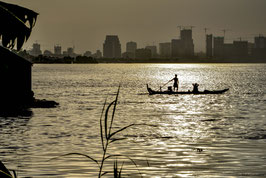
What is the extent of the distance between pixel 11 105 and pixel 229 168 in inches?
1167

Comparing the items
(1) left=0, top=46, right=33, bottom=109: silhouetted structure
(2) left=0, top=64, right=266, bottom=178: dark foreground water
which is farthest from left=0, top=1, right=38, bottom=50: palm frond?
(1) left=0, top=46, right=33, bottom=109: silhouetted structure

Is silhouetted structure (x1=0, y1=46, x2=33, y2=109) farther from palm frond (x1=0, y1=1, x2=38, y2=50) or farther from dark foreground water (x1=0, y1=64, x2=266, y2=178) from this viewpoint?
palm frond (x1=0, y1=1, x2=38, y2=50)

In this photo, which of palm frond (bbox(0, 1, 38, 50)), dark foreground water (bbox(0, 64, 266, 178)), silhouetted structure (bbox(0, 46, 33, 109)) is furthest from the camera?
silhouetted structure (bbox(0, 46, 33, 109))

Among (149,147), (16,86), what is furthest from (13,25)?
(16,86)

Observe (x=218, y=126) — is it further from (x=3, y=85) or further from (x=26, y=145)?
(x=3, y=85)

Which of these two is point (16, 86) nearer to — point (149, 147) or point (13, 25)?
point (149, 147)

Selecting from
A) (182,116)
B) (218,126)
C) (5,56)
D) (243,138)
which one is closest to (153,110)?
(182,116)

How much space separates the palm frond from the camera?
4582 millimetres

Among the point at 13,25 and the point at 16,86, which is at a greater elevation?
the point at 13,25

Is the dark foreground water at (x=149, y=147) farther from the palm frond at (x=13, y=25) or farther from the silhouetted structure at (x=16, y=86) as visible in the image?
the silhouetted structure at (x=16, y=86)

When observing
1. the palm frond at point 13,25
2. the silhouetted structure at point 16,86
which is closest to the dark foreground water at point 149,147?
the palm frond at point 13,25

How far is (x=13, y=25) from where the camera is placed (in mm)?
4688

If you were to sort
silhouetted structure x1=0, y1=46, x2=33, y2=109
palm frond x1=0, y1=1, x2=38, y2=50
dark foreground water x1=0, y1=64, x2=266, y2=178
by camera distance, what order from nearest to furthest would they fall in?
palm frond x1=0, y1=1, x2=38, y2=50 < dark foreground water x1=0, y1=64, x2=266, y2=178 < silhouetted structure x1=0, y1=46, x2=33, y2=109

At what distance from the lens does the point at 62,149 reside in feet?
73.1
